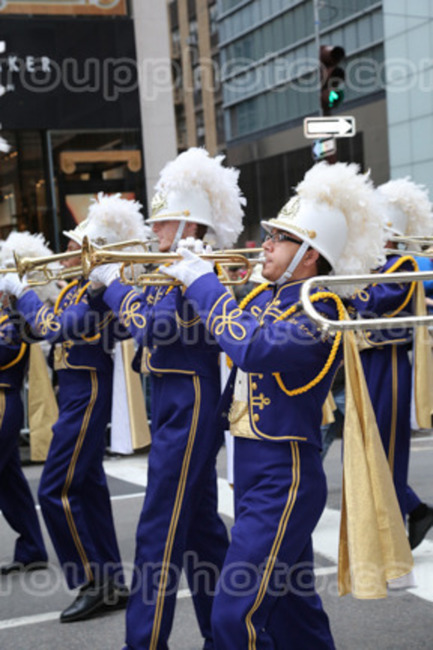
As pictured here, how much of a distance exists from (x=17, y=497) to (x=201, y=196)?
2389 mm

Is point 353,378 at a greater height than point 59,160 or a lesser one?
lesser

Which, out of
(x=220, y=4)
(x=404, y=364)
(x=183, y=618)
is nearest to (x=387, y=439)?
(x=404, y=364)

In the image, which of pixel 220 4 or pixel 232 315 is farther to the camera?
pixel 220 4

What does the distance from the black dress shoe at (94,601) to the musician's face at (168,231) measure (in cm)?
176

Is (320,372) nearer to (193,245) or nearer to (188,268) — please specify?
(188,268)

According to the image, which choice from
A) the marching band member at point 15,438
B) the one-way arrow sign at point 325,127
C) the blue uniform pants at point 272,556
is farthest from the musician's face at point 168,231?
the one-way arrow sign at point 325,127

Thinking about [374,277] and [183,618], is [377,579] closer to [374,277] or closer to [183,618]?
[374,277]

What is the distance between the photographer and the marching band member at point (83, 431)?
4.79 m

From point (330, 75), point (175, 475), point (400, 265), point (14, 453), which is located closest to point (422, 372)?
point (400, 265)

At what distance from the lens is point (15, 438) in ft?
18.2

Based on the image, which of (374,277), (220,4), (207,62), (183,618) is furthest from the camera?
(220,4)

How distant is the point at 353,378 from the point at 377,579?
0.60 metres

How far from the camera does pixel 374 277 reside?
2.78m

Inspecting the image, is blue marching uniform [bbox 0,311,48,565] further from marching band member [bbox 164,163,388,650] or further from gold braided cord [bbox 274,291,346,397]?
gold braided cord [bbox 274,291,346,397]
